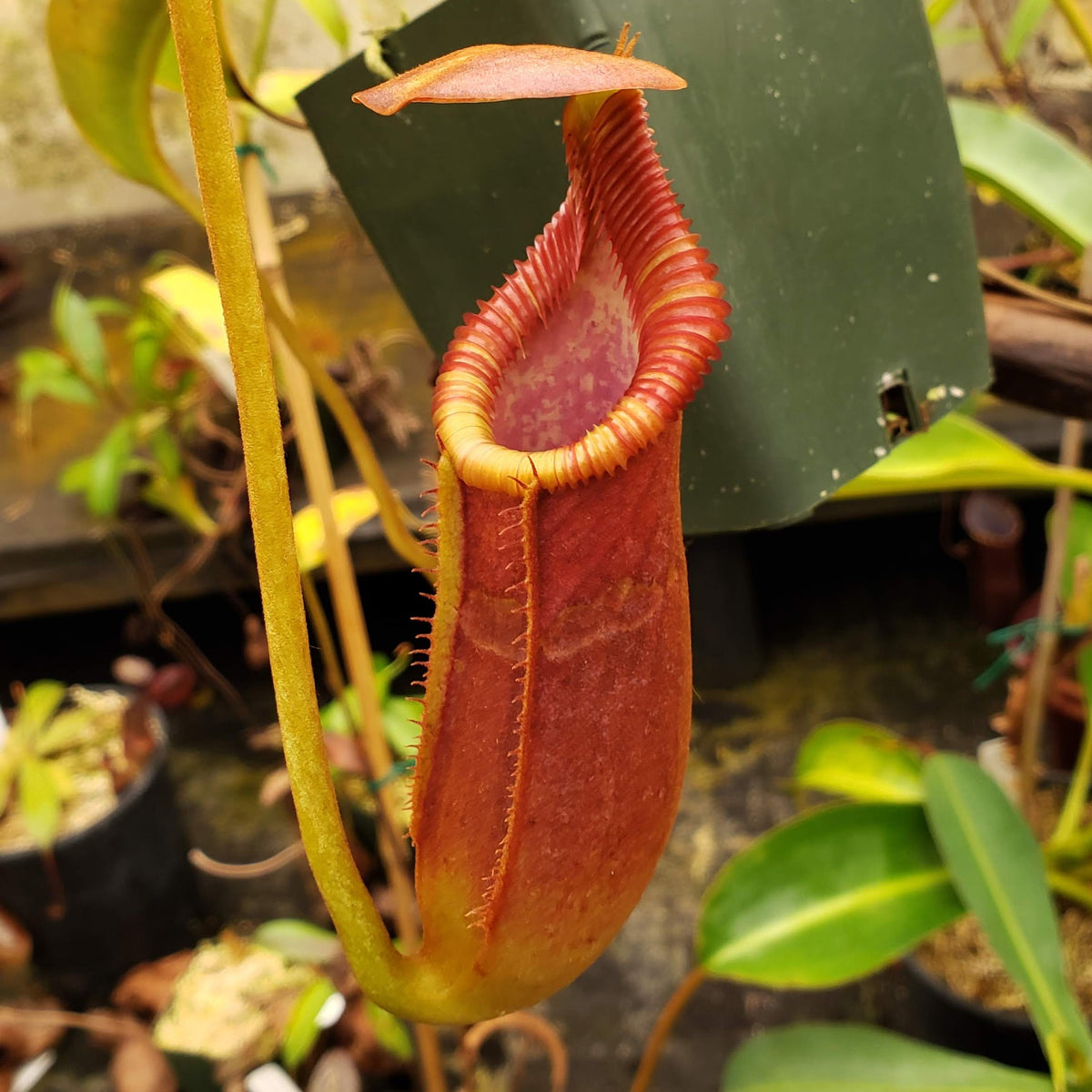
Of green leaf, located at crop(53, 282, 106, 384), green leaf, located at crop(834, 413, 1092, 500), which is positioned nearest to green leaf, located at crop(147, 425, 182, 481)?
green leaf, located at crop(53, 282, 106, 384)

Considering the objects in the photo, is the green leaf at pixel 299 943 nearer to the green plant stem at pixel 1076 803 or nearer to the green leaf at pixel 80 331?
the green plant stem at pixel 1076 803

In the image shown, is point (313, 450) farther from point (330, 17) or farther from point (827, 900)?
point (827, 900)

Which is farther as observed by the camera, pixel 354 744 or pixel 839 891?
pixel 354 744

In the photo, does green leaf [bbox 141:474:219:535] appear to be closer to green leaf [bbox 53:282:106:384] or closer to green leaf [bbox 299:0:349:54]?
green leaf [bbox 53:282:106:384]

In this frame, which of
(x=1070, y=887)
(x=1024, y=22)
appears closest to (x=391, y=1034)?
(x=1070, y=887)

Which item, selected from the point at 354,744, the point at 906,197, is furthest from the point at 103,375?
the point at 906,197

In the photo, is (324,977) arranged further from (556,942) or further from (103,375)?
(103,375)
